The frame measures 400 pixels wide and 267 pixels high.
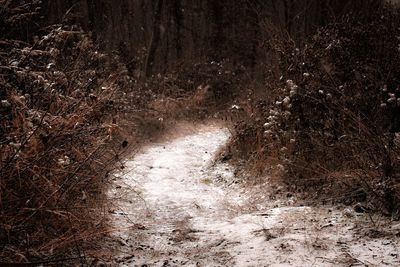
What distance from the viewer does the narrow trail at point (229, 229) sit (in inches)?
142

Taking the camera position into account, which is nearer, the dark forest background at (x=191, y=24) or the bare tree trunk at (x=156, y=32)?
the dark forest background at (x=191, y=24)

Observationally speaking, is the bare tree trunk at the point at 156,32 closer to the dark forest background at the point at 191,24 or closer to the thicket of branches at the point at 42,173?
the dark forest background at the point at 191,24

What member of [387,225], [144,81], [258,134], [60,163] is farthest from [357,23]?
[144,81]

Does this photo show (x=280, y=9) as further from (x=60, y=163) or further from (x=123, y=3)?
(x=60, y=163)

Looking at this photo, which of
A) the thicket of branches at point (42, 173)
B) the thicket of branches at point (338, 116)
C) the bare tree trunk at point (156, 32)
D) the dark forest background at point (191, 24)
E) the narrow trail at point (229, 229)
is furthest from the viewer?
the bare tree trunk at point (156, 32)

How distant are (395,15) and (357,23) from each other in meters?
0.56

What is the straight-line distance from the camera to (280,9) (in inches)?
501

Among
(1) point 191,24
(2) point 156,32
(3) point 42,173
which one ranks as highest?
(1) point 191,24

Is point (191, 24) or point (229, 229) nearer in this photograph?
point (229, 229)

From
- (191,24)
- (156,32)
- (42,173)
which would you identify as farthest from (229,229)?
(191,24)

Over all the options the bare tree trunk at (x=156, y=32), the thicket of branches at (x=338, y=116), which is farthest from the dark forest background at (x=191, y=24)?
the thicket of branches at (x=338, y=116)

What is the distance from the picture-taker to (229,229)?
173 inches

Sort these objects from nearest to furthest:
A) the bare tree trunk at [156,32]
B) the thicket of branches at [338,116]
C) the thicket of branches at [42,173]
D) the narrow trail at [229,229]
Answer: the thicket of branches at [42,173]
the narrow trail at [229,229]
the thicket of branches at [338,116]
the bare tree trunk at [156,32]

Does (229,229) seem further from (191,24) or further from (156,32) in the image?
(191,24)
